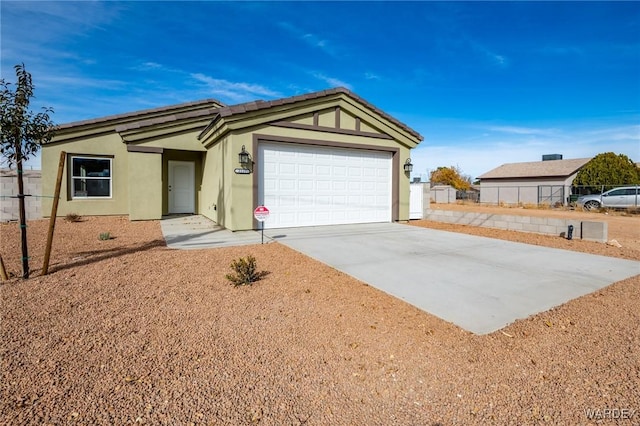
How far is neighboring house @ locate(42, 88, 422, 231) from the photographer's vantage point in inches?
366

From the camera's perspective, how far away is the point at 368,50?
13633mm

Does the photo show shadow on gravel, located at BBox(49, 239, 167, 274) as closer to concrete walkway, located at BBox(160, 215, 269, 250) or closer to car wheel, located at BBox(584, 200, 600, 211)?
concrete walkway, located at BBox(160, 215, 269, 250)

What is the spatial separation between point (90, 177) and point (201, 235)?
7059 millimetres

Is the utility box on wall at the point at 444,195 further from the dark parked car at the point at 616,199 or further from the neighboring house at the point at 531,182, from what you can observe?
the dark parked car at the point at 616,199

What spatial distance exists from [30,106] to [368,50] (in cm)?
1220

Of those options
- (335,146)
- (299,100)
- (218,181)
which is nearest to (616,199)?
(335,146)

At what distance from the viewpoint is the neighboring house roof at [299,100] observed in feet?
28.9

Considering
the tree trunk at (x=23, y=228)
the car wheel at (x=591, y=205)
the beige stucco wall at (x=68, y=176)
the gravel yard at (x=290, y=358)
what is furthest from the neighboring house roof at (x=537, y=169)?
the tree trunk at (x=23, y=228)

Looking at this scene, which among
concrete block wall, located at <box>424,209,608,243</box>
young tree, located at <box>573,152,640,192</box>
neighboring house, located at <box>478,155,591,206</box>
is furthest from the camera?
neighboring house, located at <box>478,155,591,206</box>

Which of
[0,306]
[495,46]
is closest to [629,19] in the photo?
[495,46]

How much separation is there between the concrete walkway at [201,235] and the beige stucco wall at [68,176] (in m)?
3.14

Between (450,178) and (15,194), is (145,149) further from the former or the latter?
(450,178)

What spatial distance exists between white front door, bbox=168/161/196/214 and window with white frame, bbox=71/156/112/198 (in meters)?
2.25

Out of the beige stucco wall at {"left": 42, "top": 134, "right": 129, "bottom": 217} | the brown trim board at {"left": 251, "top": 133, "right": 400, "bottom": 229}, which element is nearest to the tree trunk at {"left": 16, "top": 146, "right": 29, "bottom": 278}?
the brown trim board at {"left": 251, "top": 133, "right": 400, "bottom": 229}
